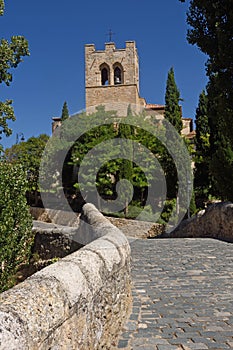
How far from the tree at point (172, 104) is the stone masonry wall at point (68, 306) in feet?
92.2

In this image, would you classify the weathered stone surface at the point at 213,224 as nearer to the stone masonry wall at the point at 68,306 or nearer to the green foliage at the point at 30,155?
the stone masonry wall at the point at 68,306

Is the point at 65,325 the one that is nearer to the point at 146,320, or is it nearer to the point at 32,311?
the point at 32,311

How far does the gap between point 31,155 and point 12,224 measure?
71.4 ft

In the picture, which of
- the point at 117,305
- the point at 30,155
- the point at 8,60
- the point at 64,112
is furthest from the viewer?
the point at 64,112

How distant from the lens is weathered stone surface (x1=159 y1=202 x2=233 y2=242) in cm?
1062

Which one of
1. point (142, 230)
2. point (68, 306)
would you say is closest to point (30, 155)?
point (142, 230)

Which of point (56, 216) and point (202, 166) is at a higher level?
point (202, 166)

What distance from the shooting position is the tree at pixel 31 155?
3027 cm

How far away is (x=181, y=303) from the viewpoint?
4574mm

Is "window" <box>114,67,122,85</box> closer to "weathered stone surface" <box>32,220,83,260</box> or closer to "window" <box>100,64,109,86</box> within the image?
"window" <box>100,64,109,86</box>

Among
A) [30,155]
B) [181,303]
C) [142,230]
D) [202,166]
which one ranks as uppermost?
[30,155]

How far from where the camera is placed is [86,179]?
2789cm

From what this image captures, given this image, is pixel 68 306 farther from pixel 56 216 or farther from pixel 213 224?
pixel 56 216

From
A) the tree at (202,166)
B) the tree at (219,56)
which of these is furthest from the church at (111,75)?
the tree at (219,56)
